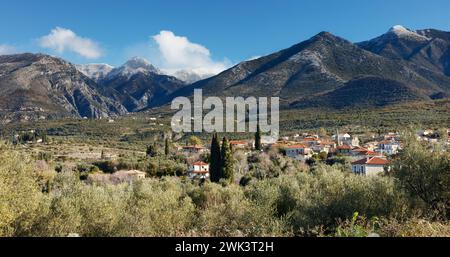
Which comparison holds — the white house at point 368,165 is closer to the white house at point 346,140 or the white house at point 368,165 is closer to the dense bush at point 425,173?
the white house at point 346,140

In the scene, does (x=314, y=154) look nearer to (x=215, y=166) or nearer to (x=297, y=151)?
(x=297, y=151)

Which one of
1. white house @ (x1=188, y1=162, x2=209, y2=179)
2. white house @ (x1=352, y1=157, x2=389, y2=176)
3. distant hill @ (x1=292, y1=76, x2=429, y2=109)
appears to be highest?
distant hill @ (x1=292, y1=76, x2=429, y2=109)

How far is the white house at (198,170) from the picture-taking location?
59225 mm

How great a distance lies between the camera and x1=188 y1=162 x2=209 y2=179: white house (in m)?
59.2

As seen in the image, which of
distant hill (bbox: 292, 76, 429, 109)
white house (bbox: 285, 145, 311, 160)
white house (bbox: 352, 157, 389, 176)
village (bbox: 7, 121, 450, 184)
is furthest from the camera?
distant hill (bbox: 292, 76, 429, 109)

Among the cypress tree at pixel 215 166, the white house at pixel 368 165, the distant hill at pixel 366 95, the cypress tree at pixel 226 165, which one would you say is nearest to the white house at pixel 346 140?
the white house at pixel 368 165

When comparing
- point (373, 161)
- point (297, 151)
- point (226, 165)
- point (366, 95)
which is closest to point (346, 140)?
point (297, 151)

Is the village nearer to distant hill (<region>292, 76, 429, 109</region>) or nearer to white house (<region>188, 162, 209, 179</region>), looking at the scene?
white house (<region>188, 162, 209, 179</region>)

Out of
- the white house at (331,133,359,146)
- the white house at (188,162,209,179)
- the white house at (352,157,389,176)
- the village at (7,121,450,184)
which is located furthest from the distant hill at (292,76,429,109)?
the white house at (352,157,389,176)

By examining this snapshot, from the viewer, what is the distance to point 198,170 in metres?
61.6

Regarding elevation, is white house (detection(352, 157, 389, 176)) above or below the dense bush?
below

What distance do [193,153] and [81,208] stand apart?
197 feet

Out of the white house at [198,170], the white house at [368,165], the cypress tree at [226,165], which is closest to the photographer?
the cypress tree at [226,165]

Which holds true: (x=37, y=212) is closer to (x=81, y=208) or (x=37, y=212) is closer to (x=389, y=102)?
(x=81, y=208)
